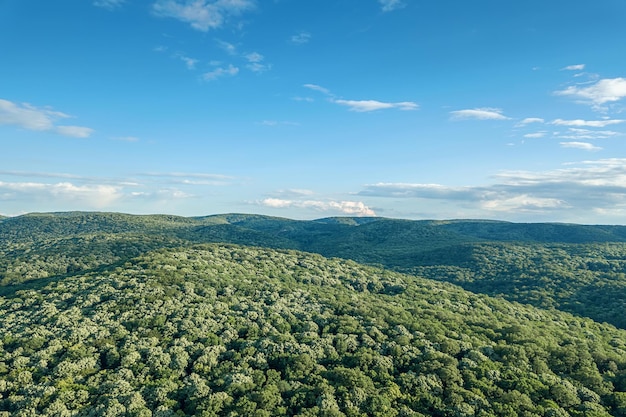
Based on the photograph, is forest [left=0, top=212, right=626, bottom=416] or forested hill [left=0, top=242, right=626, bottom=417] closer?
forested hill [left=0, top=242, right=626, bottom=417]

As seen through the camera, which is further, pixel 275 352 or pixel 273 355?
pixel 275 352

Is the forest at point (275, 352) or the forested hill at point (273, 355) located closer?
the forested hill at point (273, 355)

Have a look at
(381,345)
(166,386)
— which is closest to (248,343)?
(166,386)

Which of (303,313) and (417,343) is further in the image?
(303,313)

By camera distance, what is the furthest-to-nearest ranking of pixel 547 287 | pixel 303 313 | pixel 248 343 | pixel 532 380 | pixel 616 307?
1. pixel 547 287
2. pixel 616 307
3. pixel 303 313
4. pixel 248 343
5. pixel 532 380

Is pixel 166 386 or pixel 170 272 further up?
pixel 170 272

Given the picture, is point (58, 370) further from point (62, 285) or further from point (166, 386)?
point (62, 285)

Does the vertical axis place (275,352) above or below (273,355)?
above

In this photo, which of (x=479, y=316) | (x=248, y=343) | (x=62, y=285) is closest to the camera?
(x=248, y=343)
